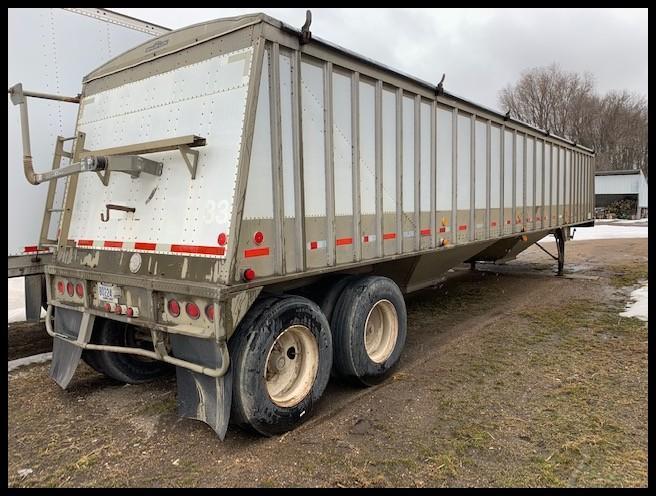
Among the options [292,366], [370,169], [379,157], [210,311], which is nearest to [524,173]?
[379,157]

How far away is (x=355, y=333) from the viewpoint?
14.9ft

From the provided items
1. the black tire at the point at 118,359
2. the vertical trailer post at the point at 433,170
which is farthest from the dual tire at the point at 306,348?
the black tire at the point at 118,359

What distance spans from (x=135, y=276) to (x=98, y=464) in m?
1.37

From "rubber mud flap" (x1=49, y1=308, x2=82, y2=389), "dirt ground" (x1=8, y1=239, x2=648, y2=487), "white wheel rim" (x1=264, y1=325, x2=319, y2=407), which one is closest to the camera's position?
"dirt ground" (x1=8, y1=239, x2=648, y2=487)

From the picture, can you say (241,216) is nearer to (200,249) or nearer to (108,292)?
(200,249)

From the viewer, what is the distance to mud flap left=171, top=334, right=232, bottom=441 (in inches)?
138

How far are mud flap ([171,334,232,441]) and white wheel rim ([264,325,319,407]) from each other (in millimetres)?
406

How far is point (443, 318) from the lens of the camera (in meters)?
7.59

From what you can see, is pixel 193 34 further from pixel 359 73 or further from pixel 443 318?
pixel 443 318

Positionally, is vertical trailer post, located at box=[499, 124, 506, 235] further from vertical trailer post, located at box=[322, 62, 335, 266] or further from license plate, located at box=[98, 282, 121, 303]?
license plate, located at box=[98, 282, 121, 303]

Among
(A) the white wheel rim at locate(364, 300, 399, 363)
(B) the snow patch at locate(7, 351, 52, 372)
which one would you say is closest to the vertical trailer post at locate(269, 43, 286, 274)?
(A) the white wheel rim at locate(364, 300, 399, 363)

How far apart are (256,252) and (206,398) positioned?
1124 millimetres
